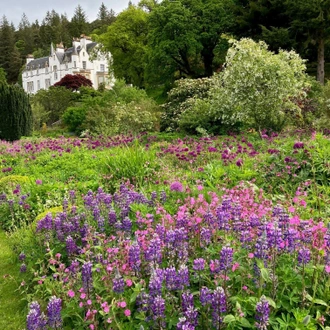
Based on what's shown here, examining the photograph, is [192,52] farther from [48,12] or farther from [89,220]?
[48,12]

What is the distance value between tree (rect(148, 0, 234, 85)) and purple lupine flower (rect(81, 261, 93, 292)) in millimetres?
25589

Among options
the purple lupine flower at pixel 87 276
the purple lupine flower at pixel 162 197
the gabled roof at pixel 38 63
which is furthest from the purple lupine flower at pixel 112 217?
the gabled roof at pixel 38 63

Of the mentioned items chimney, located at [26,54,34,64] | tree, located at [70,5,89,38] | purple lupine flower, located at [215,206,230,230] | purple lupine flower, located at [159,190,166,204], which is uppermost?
tree, located at [70,5,89,38]

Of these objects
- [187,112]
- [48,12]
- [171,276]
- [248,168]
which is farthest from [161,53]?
[48,12]

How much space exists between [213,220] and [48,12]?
97.0 metres

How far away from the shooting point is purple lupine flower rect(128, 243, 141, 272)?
247 cm

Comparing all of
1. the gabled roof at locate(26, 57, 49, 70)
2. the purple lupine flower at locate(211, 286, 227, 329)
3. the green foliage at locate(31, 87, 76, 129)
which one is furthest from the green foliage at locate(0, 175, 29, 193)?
the gabled roof at locate(26, 57, 49, 70)

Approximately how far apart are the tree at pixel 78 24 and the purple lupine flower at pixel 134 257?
263 feet

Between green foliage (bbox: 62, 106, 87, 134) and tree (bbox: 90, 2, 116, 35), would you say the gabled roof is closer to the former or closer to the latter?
tree (bbox: 90, 2, 116, 35)

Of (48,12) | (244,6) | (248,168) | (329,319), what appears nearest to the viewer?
(329,319)

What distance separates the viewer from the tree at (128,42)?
125 feet

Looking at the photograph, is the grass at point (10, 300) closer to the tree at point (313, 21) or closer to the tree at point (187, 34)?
the tree at point (313, 21)

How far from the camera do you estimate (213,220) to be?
2963 mm

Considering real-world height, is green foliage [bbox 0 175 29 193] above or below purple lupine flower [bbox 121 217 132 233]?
below
